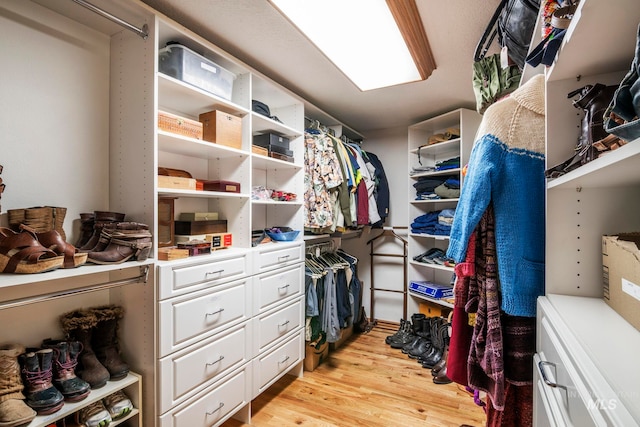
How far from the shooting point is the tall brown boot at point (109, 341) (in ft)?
4.54

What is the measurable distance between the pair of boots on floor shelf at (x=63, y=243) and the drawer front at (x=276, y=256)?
0.70 meters

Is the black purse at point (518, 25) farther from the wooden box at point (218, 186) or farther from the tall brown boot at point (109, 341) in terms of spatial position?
the tall brown boot at point (109, 341)

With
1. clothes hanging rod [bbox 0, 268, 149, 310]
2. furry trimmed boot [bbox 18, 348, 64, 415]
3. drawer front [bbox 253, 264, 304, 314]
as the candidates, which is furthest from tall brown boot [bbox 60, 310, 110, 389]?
drawer front [bbox 253, 264, 304, 314]

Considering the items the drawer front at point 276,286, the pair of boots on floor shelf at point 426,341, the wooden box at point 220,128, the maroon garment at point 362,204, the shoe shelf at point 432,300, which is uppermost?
the wooden box at point 220,128

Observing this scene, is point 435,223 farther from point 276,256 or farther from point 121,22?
point 121,22

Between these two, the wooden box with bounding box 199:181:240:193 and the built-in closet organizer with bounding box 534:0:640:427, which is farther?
the wooden box with bounding box 199:181:240:193

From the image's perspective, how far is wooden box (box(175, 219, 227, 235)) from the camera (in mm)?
1727

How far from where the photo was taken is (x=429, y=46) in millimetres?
1779

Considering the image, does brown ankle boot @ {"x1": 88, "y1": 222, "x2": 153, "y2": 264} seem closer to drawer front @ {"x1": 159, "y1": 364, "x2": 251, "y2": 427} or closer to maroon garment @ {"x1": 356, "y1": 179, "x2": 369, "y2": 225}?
drawer front @ {"x1": 159, "y1": 364, "x2": 251, "y2": 427}

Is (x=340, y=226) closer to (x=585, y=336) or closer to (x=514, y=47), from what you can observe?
(x=514, y=47)

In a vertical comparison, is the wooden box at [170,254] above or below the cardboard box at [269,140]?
below

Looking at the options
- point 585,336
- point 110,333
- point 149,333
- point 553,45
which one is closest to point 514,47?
point 553,45

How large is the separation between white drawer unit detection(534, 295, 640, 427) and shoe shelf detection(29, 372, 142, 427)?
1.54m

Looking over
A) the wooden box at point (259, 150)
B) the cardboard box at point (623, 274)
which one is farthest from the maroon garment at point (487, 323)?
the wooden box at point (259, 150)
